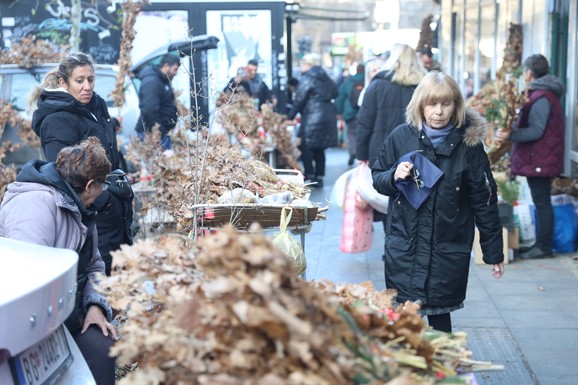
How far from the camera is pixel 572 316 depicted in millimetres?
6688

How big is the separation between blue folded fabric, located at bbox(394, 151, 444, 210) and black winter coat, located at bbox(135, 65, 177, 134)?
5943mm

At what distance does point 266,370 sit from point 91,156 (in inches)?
79.8

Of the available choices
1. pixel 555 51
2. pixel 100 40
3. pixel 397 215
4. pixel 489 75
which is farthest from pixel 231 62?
pixel 397 215

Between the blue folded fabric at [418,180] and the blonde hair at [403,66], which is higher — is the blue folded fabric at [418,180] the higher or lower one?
the lower one

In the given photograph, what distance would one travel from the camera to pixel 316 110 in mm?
14281

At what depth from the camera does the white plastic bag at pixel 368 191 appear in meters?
7.32

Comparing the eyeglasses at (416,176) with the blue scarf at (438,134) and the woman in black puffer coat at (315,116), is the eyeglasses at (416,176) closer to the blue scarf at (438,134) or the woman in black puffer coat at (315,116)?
the blue scarf at (438,134)

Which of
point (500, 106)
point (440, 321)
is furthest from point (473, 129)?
point (500, 106)

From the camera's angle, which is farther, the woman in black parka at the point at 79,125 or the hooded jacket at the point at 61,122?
the hooded jacket at the point at 61,122

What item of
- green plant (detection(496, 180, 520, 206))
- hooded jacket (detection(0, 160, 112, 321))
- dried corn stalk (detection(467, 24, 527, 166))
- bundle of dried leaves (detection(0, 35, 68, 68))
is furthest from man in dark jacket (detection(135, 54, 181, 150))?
hooded jacket (detection(0, 160, 112, 321))

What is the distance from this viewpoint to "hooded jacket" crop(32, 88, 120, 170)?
5391 mm

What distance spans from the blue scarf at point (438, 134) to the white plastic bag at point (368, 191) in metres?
2.41

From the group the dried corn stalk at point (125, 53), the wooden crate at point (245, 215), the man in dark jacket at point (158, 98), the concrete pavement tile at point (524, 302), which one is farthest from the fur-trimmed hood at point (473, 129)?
the dried corn stalk at point (125, 53)

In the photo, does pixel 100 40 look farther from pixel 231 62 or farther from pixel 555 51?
pixel 555 51
